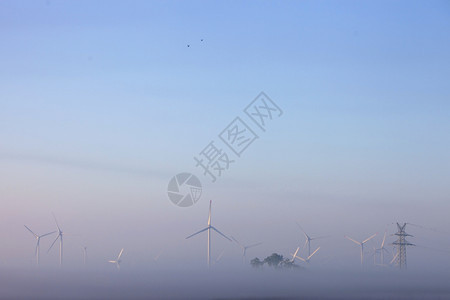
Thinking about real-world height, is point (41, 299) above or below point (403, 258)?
below

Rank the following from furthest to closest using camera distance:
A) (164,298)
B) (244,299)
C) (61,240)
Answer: (61,240) < (164,298) < (244,299)

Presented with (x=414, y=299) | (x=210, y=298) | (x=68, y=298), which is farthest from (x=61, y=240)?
(x=414, y=299)

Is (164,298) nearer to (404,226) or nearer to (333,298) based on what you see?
(333,298)

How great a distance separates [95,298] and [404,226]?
322 feet

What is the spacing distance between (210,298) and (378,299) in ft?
76.8

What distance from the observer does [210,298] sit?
85.2 meters

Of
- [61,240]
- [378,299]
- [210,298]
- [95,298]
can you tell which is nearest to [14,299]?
[95,298]

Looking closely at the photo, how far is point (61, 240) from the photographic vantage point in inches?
6299

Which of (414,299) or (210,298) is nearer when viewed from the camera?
(210,298)

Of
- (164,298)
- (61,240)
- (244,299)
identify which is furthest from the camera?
(61,240)

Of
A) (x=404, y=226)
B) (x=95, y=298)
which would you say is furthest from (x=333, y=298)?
(x=404, y=226)

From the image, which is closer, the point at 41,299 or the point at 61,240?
the point at 41,299

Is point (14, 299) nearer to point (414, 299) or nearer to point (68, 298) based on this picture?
point (68, 298)

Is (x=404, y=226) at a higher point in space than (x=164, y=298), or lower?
higher
